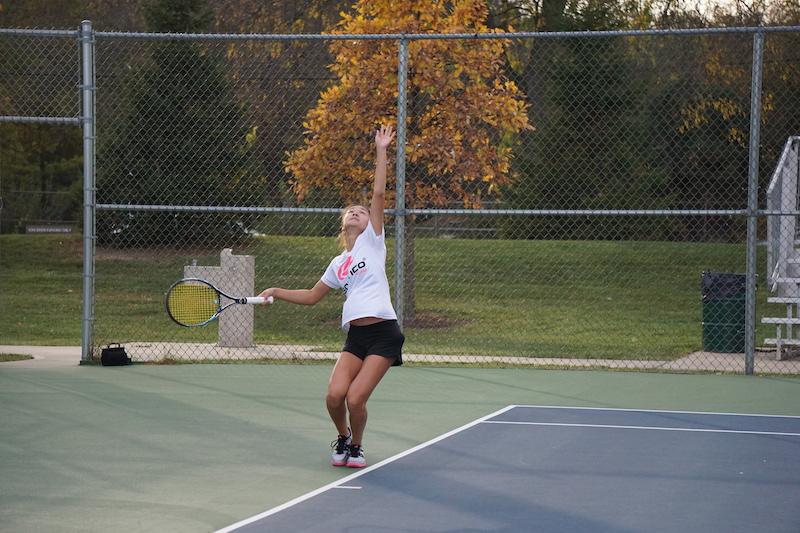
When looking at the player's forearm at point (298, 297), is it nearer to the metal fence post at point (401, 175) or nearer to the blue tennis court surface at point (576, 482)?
the blue tennis court surface at point (576, 482)

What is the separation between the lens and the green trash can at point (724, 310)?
1408 centimetres

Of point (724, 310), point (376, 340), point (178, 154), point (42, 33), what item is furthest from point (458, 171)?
point (376, 340)

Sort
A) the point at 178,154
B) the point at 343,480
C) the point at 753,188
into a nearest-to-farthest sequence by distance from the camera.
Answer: the point at 343,480 → the point at 753,188 → the point at 178,154

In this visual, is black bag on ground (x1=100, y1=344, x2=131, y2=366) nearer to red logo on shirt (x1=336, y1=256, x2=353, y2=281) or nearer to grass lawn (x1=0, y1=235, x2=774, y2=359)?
grass lawn (x1=0, y1=235, x2=774, y2=359)

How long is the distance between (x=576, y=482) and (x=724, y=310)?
7445 mm

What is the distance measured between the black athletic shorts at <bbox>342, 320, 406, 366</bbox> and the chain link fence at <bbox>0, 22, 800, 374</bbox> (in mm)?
8285

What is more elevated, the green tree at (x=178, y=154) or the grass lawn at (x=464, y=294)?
the green tree at (x=178, y=154)

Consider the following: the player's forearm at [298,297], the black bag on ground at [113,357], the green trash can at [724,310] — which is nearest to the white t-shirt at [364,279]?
the player's forearm at [298,297]

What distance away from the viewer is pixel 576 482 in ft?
23.7

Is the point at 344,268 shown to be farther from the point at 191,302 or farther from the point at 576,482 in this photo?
the point at 576,482

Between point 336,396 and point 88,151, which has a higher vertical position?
point 88,151

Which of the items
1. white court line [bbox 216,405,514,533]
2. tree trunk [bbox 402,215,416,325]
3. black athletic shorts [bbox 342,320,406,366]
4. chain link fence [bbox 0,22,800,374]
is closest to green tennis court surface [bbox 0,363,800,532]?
white court line [bbox 216,405,514,533]

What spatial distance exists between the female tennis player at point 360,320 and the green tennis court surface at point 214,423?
13.7 inches

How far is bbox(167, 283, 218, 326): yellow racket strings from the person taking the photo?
8562 mm
